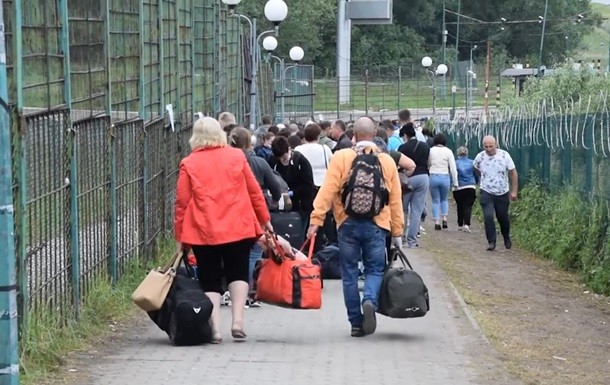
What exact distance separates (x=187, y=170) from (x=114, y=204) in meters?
1.95

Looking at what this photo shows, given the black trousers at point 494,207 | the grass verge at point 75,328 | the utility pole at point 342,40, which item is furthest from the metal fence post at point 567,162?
the utility pole at point 342,40

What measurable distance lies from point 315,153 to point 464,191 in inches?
342

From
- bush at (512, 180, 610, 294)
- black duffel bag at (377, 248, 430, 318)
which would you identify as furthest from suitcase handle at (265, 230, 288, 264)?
bush at (512, 180, 610, 294)

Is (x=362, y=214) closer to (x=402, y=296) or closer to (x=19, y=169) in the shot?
(x=402, y=296)

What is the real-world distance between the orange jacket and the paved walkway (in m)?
0.91

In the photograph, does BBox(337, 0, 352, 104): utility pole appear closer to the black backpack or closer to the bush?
the bush

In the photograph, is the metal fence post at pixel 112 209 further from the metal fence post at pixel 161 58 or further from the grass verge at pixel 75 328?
the metal fence post at pixel 161 58

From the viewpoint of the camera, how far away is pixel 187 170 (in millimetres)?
10219

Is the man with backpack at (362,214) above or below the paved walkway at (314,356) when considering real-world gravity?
above

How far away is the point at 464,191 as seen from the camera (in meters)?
24.2

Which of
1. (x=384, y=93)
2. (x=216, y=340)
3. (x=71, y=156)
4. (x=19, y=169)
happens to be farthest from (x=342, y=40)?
(x=19, y=169)

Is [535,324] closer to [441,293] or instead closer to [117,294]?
[441,293]

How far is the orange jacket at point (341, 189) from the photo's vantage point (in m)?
10.8

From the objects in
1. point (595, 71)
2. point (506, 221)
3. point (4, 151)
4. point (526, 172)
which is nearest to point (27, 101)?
point (4, 151)
